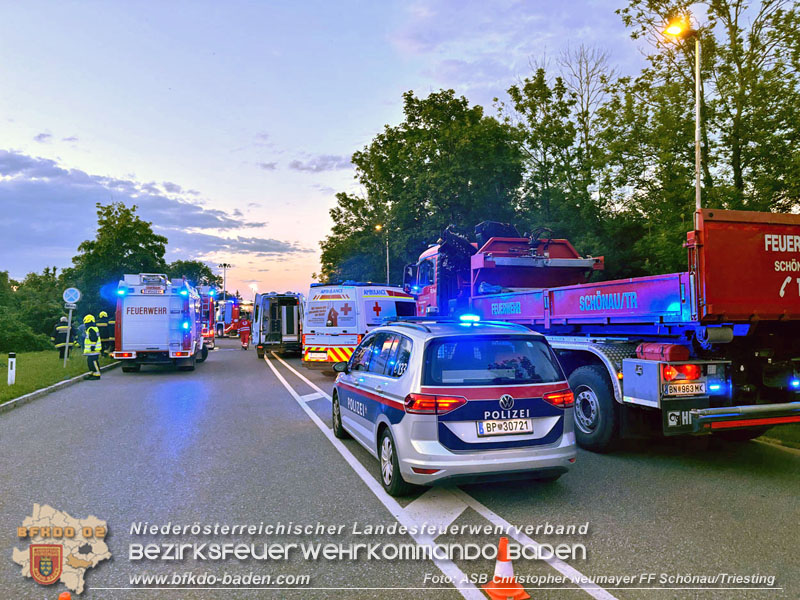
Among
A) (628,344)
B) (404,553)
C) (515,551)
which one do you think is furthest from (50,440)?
(628,344)

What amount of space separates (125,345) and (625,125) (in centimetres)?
1816

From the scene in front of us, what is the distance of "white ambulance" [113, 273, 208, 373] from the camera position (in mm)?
17734

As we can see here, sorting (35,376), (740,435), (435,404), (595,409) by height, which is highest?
(435,404)

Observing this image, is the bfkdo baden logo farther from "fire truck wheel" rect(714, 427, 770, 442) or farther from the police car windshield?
"fire truck wheel" rect(714, 427, 770, 442)

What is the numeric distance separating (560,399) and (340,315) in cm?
1204

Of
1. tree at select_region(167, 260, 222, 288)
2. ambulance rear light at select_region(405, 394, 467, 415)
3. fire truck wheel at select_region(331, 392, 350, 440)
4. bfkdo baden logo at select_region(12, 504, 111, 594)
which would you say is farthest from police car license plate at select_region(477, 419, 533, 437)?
tree at select_region(167, 260, 222, 288)

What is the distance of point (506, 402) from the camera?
4840mm

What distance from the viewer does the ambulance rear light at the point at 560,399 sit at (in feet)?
16.4

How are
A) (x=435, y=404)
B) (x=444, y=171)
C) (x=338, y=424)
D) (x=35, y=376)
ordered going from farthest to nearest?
1. (x=444, y=171)
2. (x=35, y=376)
3. (x=338, y=424)
4. (x=435, y=404)

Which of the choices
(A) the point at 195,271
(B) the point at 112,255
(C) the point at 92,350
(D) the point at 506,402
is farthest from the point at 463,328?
(A) the point at 195,271

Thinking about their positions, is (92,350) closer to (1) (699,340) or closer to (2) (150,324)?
(2) (150,324)

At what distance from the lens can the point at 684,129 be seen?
54.6 ft

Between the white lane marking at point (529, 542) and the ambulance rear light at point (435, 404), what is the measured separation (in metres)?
0.96

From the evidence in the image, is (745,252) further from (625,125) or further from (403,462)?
(625,125)
